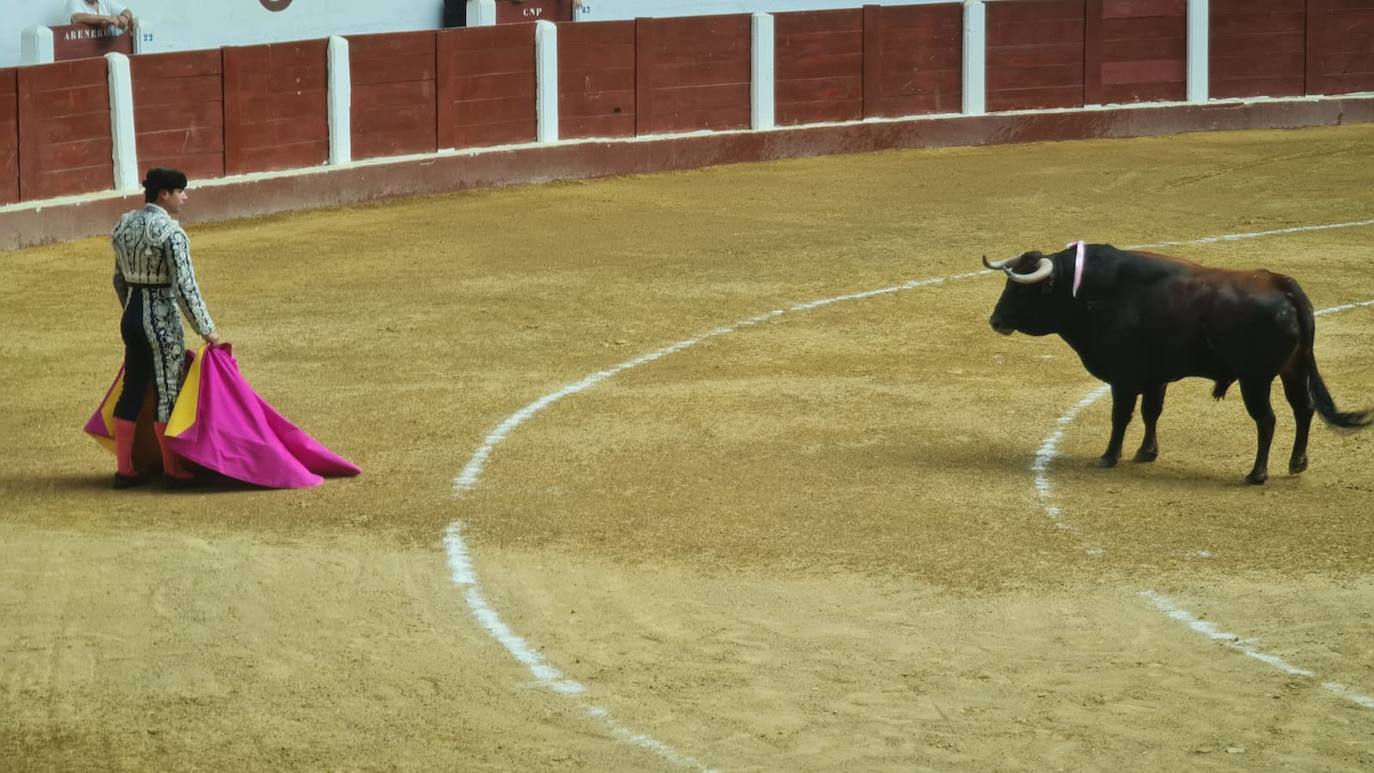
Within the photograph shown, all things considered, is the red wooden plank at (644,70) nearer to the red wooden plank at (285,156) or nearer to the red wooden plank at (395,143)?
the red wooden plank at (395,143)

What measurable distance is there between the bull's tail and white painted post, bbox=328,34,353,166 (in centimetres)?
996

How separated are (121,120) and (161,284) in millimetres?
7552

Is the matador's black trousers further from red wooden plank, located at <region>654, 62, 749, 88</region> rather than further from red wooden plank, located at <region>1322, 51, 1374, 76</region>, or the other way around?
red wooden plank, located at <region>1322, 51, 1374, 76</region>

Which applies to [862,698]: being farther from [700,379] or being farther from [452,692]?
[700,379]

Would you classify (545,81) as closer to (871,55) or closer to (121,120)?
(871,55)

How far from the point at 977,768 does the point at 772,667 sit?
1.01m

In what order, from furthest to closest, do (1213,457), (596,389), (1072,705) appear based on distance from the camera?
1. (596,389)
2. (1213,457)
3. (1072,705)

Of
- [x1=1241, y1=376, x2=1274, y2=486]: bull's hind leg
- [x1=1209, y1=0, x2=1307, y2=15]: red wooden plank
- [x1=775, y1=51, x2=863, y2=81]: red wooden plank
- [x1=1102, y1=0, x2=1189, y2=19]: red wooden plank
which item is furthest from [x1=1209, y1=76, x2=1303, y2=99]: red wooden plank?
[x1=1241, y1=376, x2=1274, y2=486]: bull's hind leg

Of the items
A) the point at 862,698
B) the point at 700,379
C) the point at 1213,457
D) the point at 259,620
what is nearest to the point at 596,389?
the point at 700,379

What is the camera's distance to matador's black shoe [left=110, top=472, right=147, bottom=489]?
8.69 m

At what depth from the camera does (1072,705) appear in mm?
6148

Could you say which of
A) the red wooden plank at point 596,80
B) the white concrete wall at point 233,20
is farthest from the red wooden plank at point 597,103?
the white concrete wall at point 233,20

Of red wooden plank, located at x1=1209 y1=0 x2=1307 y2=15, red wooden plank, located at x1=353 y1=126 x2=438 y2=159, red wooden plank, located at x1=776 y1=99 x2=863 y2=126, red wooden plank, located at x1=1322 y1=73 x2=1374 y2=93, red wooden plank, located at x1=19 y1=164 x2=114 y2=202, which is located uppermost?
red wooden plank, located at x1=1209 y1=0 x2=1307 y2=15

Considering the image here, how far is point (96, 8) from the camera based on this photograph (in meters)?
16.5
